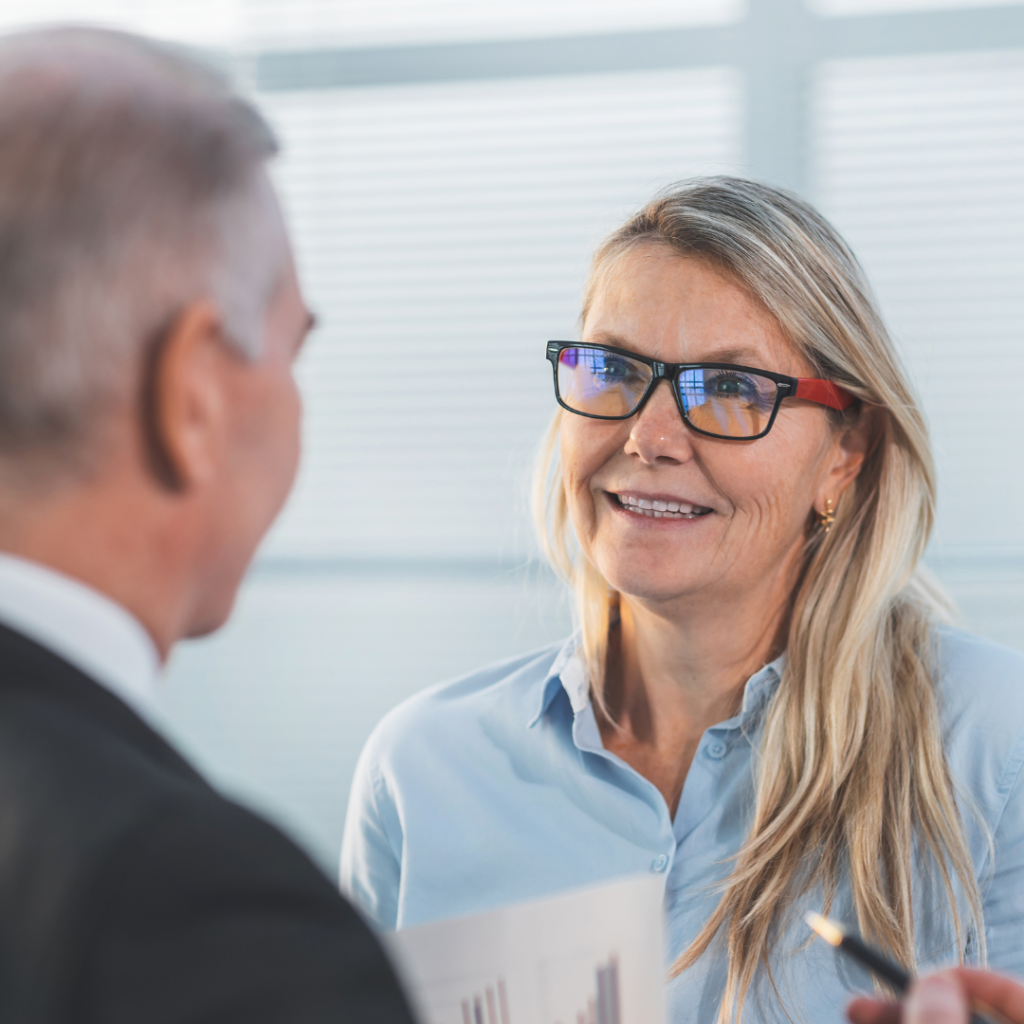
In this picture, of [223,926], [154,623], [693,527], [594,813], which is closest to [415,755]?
[594,813]

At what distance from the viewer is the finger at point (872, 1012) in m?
0.67

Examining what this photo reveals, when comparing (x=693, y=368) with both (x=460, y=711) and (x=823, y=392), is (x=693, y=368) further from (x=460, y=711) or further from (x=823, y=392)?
(x=460, y=711)

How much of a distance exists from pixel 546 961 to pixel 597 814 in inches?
26.2

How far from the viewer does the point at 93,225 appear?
51 cm

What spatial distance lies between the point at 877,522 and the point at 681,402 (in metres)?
0.35

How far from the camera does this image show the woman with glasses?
1223mm

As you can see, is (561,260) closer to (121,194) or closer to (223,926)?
(121,194)

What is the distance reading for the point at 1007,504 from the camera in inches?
102

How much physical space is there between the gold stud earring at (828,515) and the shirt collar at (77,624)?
111 cm

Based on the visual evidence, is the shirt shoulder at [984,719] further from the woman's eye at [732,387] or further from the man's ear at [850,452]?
the woman's eye at [732,387]

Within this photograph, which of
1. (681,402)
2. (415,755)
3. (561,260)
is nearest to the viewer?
(681,402)

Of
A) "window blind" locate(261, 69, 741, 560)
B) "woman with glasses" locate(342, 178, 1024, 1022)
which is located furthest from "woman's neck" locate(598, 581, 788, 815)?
"window blind" locate(261, 69, 741, 560)

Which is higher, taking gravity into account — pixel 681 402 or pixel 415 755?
pixel 681 402

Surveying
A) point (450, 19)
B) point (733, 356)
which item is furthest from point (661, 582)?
point (450, 19)
